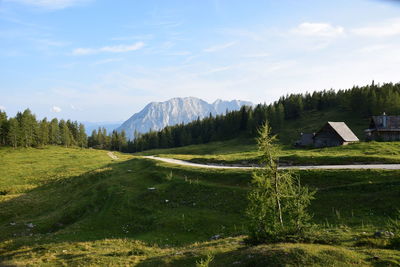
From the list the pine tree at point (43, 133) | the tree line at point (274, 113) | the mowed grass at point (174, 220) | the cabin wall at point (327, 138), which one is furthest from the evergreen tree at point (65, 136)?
the cabin wall at point (327, 138)

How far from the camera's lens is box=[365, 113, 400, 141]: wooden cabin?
258 feet

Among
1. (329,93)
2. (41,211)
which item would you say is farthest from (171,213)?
(329,93)

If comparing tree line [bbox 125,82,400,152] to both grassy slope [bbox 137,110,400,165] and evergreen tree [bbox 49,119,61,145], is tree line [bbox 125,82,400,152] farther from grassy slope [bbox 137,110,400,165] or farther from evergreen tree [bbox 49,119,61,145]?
evergreen tree [bbox 49,119,61,145]

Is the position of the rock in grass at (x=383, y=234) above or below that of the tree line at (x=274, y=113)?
below

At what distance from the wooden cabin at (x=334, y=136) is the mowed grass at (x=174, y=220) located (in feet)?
144

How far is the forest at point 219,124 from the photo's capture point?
122 metres

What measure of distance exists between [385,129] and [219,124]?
94.6 meters

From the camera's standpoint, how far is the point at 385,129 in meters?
78.8

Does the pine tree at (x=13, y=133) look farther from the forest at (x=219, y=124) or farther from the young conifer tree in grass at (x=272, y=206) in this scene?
the young conifer tree in grass at (x=272, y=206)

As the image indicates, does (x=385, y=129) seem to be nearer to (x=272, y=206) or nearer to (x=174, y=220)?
(x=174, y=220)

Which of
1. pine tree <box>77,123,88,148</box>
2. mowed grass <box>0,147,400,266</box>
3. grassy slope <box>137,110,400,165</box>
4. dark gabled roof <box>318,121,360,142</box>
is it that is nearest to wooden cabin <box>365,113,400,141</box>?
dark gabled roof <box>318,121,360,142</box>

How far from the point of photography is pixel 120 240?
95.8 feet

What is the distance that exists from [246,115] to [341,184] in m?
119

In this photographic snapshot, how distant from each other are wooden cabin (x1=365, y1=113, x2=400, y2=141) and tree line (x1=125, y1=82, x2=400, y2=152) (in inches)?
1563
